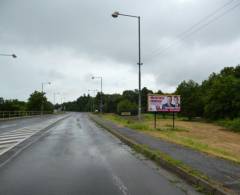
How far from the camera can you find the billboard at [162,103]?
2983 centimetres

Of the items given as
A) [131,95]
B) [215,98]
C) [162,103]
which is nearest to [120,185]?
[162,103]

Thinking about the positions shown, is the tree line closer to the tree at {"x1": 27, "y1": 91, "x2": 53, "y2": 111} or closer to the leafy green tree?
the tree at {"x1": 27, "y1": 91, "x2": 53, "y2": 111}

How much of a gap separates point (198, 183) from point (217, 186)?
2.45ft

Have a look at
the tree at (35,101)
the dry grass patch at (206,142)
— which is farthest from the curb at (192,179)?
the tree at (35,101)

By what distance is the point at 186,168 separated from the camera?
9484mm

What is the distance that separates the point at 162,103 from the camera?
98.8 feet

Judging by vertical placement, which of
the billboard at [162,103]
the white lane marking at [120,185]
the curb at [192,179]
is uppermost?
the billboard at [162,103]

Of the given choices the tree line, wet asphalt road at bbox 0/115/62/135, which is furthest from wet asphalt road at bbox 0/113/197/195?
the tree line

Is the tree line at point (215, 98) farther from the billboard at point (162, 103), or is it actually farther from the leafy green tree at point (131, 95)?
the leafy green tree at point (131, 95)

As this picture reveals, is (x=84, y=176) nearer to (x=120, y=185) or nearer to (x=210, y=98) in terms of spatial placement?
(x=120, y=185)

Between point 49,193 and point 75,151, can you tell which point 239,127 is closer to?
point 75,151

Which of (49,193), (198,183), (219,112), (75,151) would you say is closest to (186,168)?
(198,183)

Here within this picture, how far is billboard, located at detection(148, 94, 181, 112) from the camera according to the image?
29.8m

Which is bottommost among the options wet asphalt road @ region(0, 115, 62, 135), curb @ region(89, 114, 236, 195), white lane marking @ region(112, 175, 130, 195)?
white lane marking @ region(112, 175, 130, 195)
